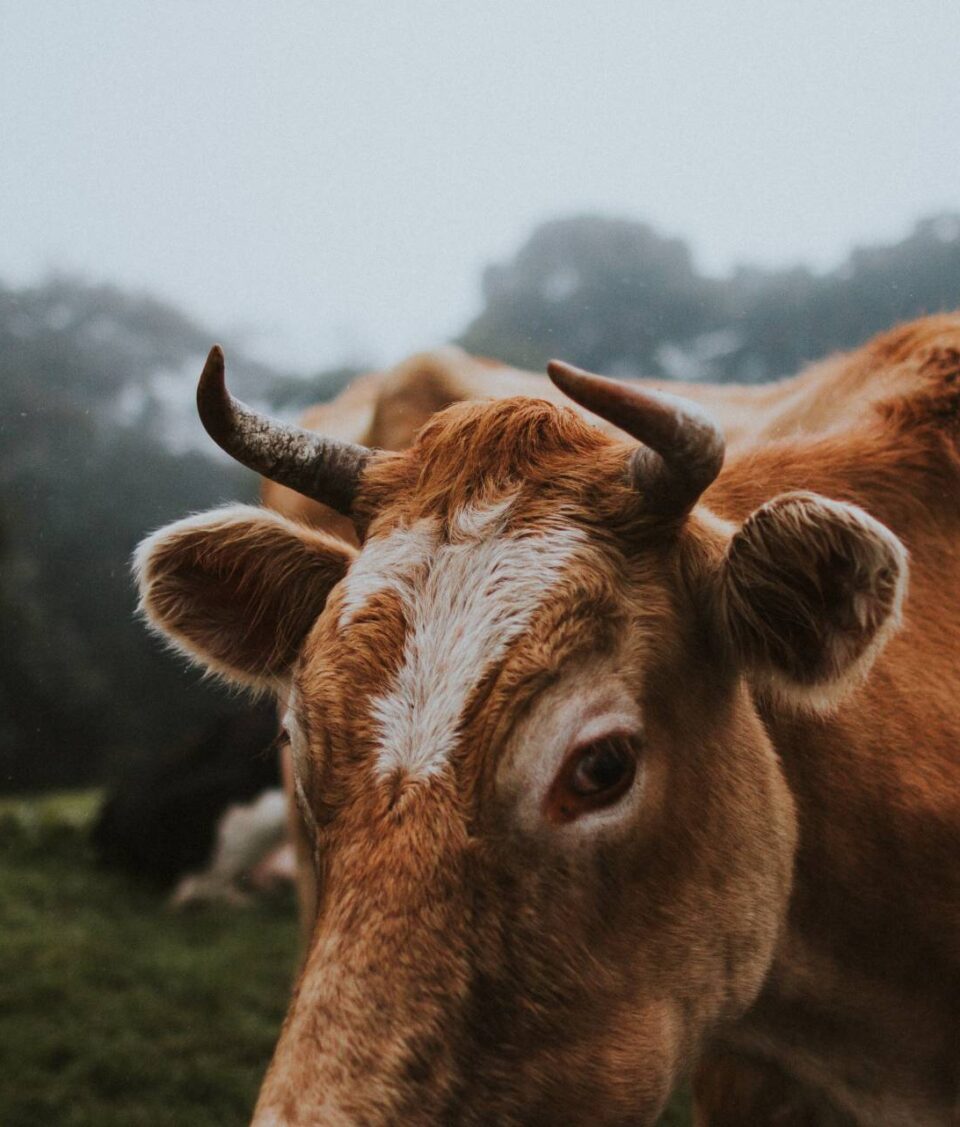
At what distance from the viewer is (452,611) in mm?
1864

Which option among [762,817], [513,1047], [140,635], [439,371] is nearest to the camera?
[513,1047]

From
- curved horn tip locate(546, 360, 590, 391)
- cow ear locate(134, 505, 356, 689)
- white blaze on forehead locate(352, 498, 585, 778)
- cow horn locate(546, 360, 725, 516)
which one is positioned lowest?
cow ear locate(134, 505, 356, 689)

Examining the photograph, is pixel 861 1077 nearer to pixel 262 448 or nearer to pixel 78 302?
pixel 262 448

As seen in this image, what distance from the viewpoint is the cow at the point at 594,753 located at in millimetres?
1717

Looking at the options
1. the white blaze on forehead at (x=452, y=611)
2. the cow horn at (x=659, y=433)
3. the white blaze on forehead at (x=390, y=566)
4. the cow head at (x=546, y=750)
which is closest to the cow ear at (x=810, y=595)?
the cow head at (x=546, y=750)

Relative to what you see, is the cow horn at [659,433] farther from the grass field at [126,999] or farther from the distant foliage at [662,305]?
the grass field at [126,999]

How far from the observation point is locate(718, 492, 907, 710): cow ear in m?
1.83

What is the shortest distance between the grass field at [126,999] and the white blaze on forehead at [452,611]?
10.1 feet

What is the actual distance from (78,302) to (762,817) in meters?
5.08

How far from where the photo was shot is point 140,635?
8.00 metres

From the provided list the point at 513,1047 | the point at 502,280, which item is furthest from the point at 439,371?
the point at 513,1047

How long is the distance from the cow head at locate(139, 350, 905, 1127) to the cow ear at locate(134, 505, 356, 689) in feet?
0.75

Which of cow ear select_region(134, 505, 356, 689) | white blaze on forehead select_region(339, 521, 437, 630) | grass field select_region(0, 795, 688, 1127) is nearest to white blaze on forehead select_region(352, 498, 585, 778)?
white blaze on forehead select_region(339, 521, 437, 630)

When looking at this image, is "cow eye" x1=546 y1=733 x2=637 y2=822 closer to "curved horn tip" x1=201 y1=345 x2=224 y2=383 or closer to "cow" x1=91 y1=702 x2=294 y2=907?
"curved horn tip" x1=201 y1=345 x2=224 y2=383
